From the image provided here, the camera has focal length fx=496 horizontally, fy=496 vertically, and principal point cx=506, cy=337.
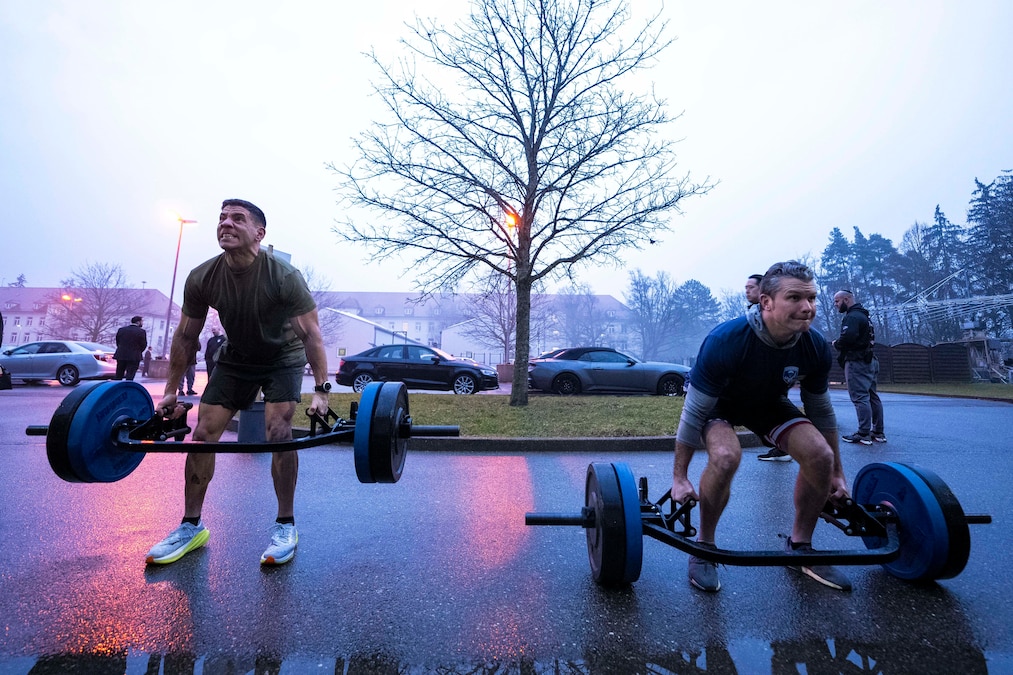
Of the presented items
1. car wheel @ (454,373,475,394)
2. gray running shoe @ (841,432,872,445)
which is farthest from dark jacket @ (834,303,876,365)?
car wheel @ (454,373,475,394)

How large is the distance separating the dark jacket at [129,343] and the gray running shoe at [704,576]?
12737 millimetres

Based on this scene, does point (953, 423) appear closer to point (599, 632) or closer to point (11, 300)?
point (599, 632)

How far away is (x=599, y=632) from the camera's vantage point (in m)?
1.92

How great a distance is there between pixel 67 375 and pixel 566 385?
14886 mm

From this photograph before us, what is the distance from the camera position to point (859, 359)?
6.26 meters

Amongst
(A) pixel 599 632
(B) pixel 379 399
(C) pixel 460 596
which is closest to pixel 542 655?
(A) pixel 599 632

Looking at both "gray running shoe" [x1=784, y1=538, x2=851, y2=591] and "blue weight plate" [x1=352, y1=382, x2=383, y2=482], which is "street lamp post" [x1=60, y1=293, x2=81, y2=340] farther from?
"gray running shoe" [x1=784, y1=538, x2=851, y2=591]

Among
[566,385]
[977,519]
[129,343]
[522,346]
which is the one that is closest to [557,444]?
[977,519]

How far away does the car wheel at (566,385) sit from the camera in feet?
45.5

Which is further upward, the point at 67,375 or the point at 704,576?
the point at 67,375

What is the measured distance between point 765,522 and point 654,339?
58.1 meters

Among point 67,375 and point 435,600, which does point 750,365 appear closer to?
point 435,600

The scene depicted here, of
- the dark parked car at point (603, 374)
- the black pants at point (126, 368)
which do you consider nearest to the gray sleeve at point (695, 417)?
the dark parked car at point (603, 374)

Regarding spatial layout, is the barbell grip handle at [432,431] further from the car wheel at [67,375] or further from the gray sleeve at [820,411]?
the car wheel at [67,375]
